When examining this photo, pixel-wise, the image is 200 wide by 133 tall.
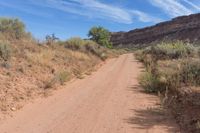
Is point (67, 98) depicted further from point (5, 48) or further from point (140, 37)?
point (140, 37)

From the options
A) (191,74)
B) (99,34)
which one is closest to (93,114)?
(191,74)

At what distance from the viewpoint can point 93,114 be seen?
31.8 feet

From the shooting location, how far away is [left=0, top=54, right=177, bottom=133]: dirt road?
834cm

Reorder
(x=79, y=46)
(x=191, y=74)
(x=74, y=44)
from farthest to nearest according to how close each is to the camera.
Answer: (x=74, y=44), (x=79, y=46), (x=191, y=74)

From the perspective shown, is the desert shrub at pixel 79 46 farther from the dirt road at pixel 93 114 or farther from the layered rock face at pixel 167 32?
the layered rock face at pixel 167 32

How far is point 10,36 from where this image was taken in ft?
73.9

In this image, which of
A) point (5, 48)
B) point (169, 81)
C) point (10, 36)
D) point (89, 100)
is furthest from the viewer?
point (10, 36)

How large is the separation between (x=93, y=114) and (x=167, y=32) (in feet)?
355

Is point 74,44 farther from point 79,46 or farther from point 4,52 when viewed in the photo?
point 4,52

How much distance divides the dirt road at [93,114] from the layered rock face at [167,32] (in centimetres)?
8124

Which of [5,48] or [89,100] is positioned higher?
[5,48]

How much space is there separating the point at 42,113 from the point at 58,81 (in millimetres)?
5478

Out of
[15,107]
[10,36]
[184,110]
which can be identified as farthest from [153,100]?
[10,36]

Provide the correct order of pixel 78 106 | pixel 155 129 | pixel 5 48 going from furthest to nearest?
1. pixel 5 48
2. pixel 78 106
3. pixel 155 129
